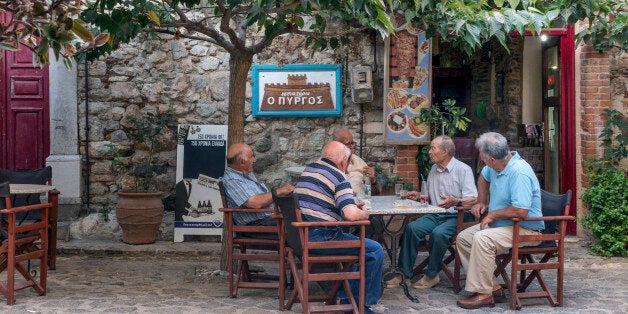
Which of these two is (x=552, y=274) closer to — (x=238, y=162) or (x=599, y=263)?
(x=599, y=263)

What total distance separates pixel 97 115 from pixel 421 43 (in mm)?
3663

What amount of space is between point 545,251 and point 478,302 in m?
0.67

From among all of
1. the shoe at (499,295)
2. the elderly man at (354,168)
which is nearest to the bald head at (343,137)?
the elderly man at (354,168)

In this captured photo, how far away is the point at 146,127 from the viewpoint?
8.34 metres

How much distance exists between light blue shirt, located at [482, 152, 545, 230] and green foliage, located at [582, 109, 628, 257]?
94.8 inches

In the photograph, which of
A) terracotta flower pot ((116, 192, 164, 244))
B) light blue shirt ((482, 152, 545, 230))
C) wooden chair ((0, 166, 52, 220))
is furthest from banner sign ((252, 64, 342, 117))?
light blue shirt ((482, 152, 545, 230))

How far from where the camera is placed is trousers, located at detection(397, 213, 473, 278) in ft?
20.7

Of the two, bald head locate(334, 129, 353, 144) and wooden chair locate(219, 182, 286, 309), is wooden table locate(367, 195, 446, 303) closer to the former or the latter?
wooden chair locate(219, 182, 286, 309)

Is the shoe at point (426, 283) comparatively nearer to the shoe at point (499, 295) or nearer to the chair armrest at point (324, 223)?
the shoe at point (499, 295)

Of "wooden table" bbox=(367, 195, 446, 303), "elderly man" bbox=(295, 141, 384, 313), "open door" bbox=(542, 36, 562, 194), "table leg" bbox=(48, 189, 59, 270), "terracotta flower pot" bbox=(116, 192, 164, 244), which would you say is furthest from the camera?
"open door" bbox=(542, 36, 562, 194)

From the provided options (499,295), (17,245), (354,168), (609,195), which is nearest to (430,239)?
(499,295)

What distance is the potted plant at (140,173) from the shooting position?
7984 millimetres

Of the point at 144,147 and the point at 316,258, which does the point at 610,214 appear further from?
the point at 144,147

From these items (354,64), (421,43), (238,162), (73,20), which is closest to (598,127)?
(421,43)
